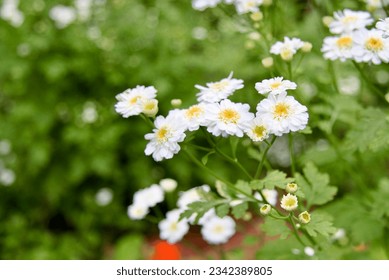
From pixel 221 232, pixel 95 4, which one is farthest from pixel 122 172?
pixel 221 232

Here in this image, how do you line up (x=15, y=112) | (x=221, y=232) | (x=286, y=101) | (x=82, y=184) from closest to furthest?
(x=286, y=101), (x=221, y=232), (x=15, y=112), (x=82, y=184)

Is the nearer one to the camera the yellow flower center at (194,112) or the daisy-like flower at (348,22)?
the yellow flower center at (194,112)

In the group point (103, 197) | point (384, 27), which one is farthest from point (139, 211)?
point (103, 197)

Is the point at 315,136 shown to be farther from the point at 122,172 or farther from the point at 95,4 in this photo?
the point at 95,4

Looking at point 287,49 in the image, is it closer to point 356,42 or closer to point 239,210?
point 356,42

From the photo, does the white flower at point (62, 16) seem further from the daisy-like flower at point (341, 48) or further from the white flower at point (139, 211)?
the daisy-like flower at point (341, 48)

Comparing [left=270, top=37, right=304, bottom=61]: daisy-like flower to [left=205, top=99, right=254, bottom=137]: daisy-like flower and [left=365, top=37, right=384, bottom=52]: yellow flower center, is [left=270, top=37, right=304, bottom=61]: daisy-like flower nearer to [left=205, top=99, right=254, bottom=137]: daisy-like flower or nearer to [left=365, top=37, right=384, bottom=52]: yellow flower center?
[left=365, top=37, right=384, bottom=52]: yellow flower center

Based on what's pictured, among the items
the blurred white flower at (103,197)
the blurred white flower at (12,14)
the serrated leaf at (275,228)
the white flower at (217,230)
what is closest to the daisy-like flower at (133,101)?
the serrated leaf at (275,228)
